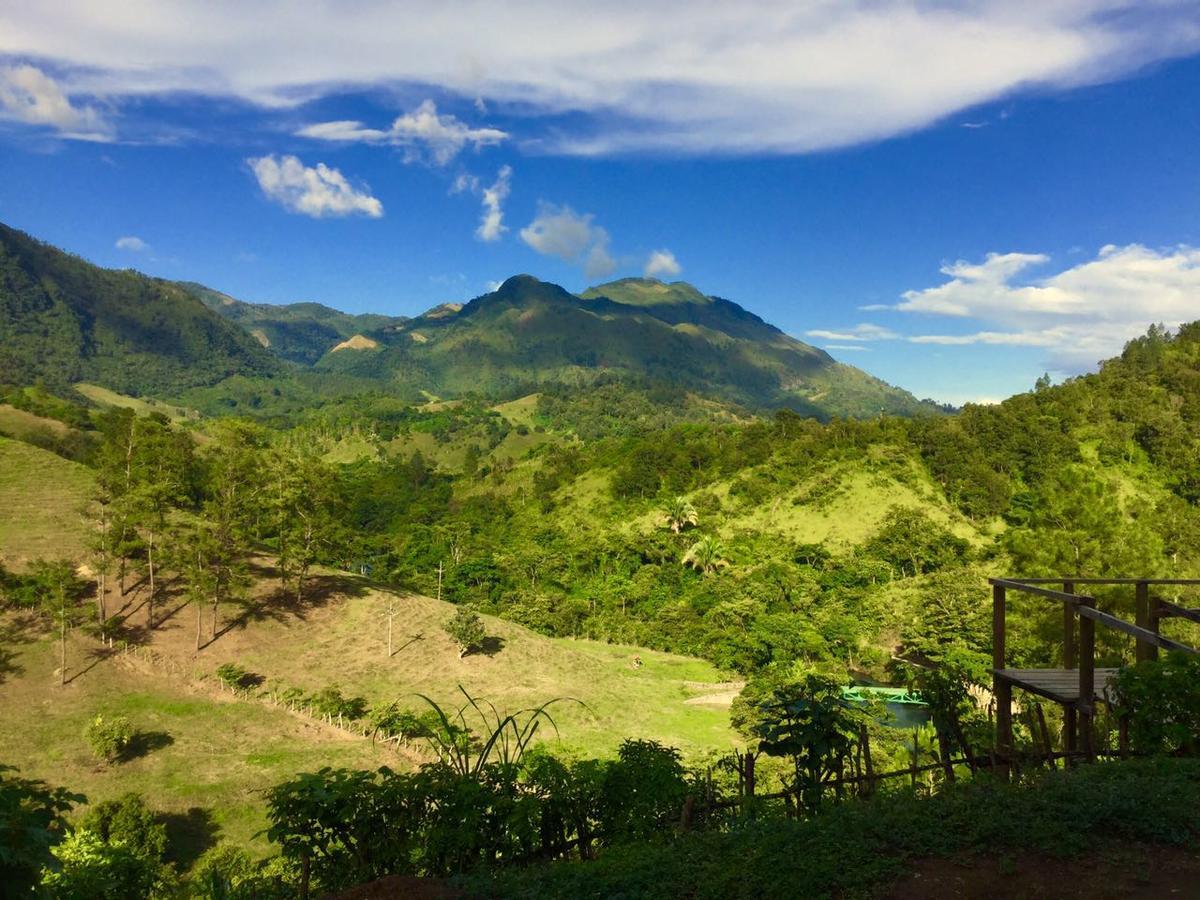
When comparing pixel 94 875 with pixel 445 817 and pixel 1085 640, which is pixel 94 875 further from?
pixel 1085 640

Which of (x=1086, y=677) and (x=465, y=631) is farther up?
(x=1086, y=677)

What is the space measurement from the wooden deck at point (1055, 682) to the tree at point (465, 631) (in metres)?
33.2

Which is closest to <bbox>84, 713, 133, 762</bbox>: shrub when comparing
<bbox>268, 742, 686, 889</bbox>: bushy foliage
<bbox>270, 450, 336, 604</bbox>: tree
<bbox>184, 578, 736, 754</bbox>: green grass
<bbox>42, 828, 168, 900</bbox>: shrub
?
<bbox>184, 578, 736, 754</bbox>: green grass

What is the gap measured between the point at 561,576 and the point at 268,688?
1608 inches

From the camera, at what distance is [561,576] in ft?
236

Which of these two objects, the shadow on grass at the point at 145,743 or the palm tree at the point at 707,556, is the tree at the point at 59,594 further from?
the palm tree at the point at 707,556

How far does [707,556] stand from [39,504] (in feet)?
180

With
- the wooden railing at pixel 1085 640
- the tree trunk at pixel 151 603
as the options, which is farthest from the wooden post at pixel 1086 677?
the tree trunk at pixel 151 603

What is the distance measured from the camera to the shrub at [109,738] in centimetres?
2478

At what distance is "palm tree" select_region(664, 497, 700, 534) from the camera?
83125mm

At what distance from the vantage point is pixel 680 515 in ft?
272

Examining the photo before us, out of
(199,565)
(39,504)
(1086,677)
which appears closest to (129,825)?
(199,565)

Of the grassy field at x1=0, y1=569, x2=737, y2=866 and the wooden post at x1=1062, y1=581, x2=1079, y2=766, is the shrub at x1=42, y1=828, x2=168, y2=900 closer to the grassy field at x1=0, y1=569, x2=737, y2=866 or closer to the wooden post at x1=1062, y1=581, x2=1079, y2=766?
the grassy field at x1=0, y1=569, x2=737, y2=866

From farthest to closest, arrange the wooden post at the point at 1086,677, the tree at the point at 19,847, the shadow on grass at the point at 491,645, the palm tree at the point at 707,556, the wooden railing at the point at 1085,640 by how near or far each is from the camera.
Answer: the palm tree at the point at 707,556 < the shadow on grass at the point at 491,645 < the wooden post at the point at 1086,677 < the wooden railing at the point at 1085,640 < the tree at the point at 19,847
